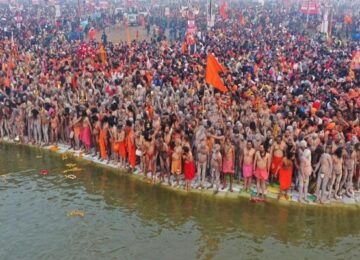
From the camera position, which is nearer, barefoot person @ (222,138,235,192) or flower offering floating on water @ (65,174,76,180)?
barefoot person @ (222,138,235,192)

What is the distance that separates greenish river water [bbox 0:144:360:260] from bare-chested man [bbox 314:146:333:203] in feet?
1.43

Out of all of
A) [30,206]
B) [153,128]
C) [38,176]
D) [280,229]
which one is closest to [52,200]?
[30,206]

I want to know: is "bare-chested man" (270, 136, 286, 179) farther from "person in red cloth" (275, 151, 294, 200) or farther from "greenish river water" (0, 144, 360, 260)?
"greenish river water" (0, 144, 360, 260)

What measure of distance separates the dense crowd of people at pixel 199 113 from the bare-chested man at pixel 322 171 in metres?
0.03

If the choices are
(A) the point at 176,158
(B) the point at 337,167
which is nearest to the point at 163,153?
(A) the point at 176,158

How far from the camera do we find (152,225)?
419 inches

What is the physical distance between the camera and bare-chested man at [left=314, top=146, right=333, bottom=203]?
1115 centimetres

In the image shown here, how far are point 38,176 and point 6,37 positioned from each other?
75.4 feet

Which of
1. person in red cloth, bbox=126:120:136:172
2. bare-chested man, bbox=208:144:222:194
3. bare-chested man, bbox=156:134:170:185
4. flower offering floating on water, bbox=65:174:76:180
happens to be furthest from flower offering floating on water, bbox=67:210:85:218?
bare-chested man, bbox=208:144:222:194

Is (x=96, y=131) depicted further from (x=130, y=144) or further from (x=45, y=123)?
(x=45, y=123)

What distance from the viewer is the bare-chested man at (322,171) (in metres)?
11.2

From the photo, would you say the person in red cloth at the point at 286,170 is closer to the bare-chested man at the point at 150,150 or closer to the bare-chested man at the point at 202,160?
the bare-chested man at the point at 202,160

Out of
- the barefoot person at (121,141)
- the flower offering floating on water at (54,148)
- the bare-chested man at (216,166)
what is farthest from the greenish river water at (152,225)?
the flower offering floating on water at (54,148)

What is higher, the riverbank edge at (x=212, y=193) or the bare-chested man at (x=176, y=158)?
the bare-chested man at (x=176, y=158)
